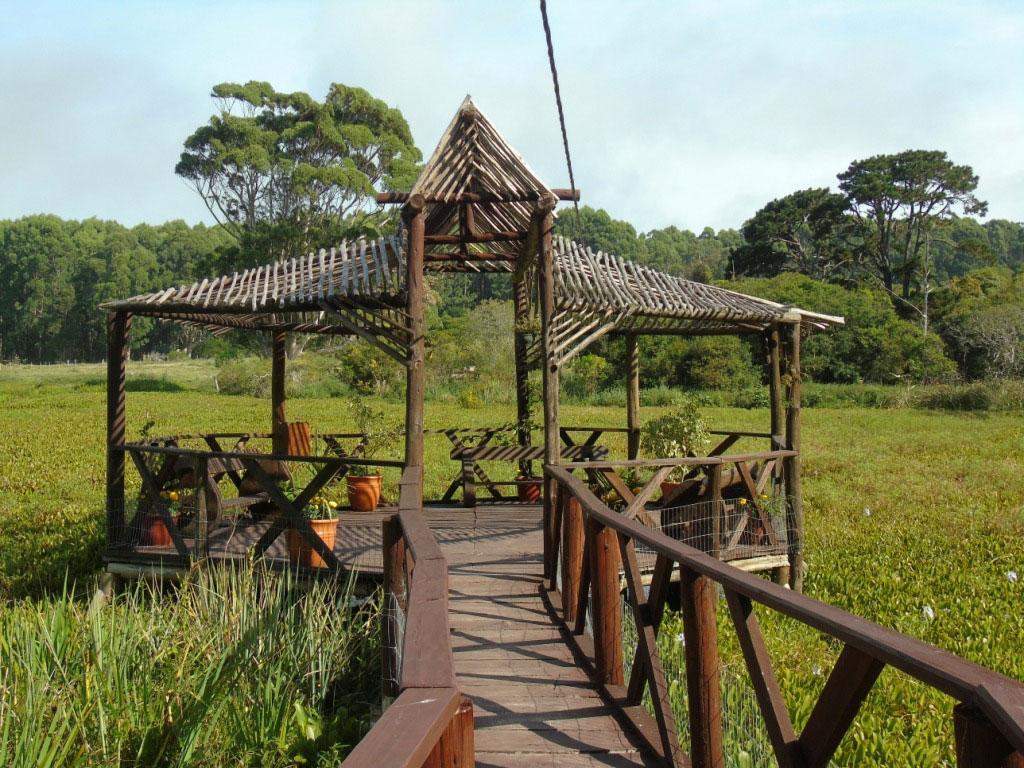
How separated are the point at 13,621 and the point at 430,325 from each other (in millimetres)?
34719

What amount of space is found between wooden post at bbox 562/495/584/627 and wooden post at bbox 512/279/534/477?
16.8 feet

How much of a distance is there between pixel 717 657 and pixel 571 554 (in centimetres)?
239

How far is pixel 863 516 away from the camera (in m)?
13.5

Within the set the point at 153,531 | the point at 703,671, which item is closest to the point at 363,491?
the point at 153,531

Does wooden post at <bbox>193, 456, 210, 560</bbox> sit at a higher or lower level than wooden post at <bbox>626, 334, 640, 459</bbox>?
lower

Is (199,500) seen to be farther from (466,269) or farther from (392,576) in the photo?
(466,269)

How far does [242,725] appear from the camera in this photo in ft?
13.3

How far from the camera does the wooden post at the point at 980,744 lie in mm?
1610

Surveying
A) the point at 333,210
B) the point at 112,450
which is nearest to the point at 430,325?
the point at 333,210

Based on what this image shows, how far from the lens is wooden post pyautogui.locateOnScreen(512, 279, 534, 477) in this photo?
1059 centimetres

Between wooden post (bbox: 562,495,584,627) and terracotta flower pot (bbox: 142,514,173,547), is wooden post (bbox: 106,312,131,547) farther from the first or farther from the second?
wooden post (bbox: 562,495,584,627)

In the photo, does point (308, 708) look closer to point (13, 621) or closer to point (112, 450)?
point (13, 621)

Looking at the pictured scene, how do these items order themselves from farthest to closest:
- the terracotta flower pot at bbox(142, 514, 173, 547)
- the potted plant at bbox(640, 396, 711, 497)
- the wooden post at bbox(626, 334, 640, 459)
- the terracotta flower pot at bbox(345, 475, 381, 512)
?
the wooden post at bbox(626, 334, 640, 459)
the terracotta flower pot at bbox(345, 475, 381, 512)
the potted plant at bbox(640, 396, 711, 497)
the terracotta flower pot at bbox(142, 514, 173, 547)

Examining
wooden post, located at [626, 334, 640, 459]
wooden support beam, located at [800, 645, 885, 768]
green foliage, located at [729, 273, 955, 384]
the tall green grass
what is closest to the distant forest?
green foliage, located at [729, 273, 955, 384]
